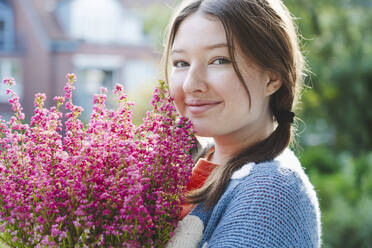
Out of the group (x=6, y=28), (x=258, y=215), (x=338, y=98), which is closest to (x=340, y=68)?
(x=338, y=98)

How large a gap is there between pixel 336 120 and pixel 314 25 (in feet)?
7.99

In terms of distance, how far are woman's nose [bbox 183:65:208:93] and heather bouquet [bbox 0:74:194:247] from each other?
150 mm

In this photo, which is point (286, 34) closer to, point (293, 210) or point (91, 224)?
point (293, 210)

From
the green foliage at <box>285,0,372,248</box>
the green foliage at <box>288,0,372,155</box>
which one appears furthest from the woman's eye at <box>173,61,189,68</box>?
the green foliage at <box>288,0,372,155</box>

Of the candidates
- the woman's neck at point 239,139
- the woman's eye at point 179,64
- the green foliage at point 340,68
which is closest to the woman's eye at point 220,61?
the woman's eye at point 179,64

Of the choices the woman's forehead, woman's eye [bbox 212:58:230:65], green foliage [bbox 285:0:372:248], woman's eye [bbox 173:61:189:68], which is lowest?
green foliage [bbox 285:0:372:248]

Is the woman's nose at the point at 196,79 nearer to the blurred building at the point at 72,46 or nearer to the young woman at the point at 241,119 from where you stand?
the young woman at the point at 241,119

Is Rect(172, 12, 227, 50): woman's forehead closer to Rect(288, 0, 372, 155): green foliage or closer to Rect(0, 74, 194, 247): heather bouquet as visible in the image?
Rect(0, 74, 194, 247): heather bouquet

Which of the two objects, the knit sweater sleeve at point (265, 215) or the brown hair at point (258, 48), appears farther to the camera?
the brown hair at point (258, 48)

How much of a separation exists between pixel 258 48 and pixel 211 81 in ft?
0.55

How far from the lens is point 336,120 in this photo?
8.41m

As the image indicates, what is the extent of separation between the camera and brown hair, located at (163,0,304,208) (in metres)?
1.21

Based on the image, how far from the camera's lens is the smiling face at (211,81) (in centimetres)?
121

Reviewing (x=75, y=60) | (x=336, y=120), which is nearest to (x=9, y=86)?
(x=336, y=120)
